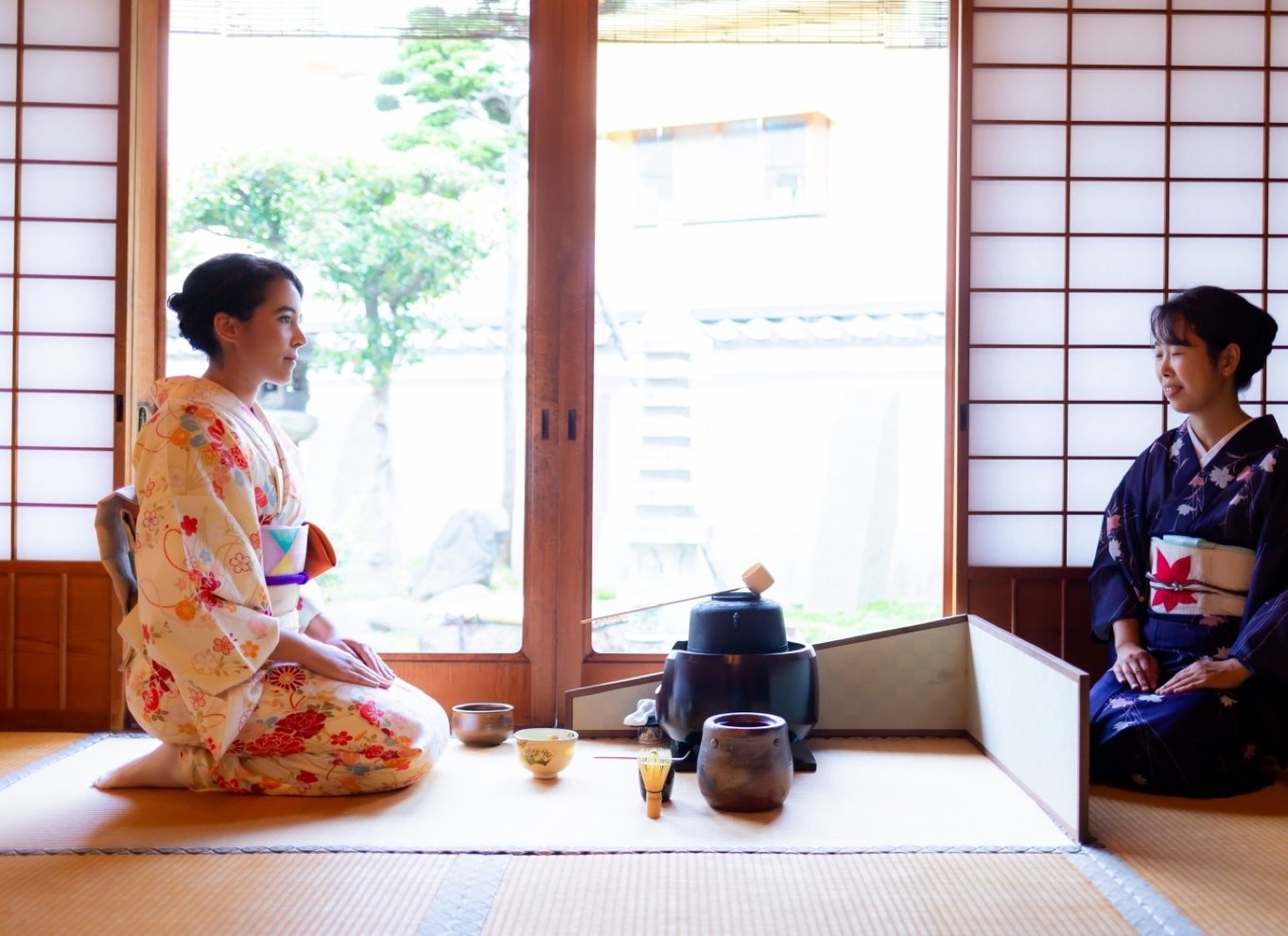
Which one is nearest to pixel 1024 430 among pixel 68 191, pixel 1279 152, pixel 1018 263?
pixel 1018 263

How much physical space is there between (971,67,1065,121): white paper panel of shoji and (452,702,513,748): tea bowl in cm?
242

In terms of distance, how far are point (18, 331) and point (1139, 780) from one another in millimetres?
3563

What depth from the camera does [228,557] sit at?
2.67m

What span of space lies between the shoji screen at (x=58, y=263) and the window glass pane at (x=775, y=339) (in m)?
1.91

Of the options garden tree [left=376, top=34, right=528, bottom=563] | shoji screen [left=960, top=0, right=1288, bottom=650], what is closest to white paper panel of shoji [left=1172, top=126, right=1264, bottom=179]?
shoji screen [left=960, top=0, right=1288, bottom=650]

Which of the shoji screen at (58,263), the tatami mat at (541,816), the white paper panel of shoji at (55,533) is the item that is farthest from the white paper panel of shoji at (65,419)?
the tatami mat at (541,816)

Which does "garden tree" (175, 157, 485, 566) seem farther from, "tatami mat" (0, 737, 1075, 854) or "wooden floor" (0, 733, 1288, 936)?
"wooden floor" (0, 733, 1288, 936)

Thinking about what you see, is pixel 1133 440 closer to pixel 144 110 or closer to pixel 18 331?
pixel 144 110

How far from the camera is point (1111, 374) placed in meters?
3.69

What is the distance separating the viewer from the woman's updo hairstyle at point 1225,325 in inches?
124

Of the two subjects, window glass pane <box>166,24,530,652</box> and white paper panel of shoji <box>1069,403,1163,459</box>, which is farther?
window glass pane <box>166,24,530,652</box>

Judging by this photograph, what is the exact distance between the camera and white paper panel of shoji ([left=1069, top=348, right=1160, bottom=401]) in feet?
12.1

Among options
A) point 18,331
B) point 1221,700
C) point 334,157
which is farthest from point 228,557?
point 334,157

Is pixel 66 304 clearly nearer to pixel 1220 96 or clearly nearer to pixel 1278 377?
pixel 1220 96
